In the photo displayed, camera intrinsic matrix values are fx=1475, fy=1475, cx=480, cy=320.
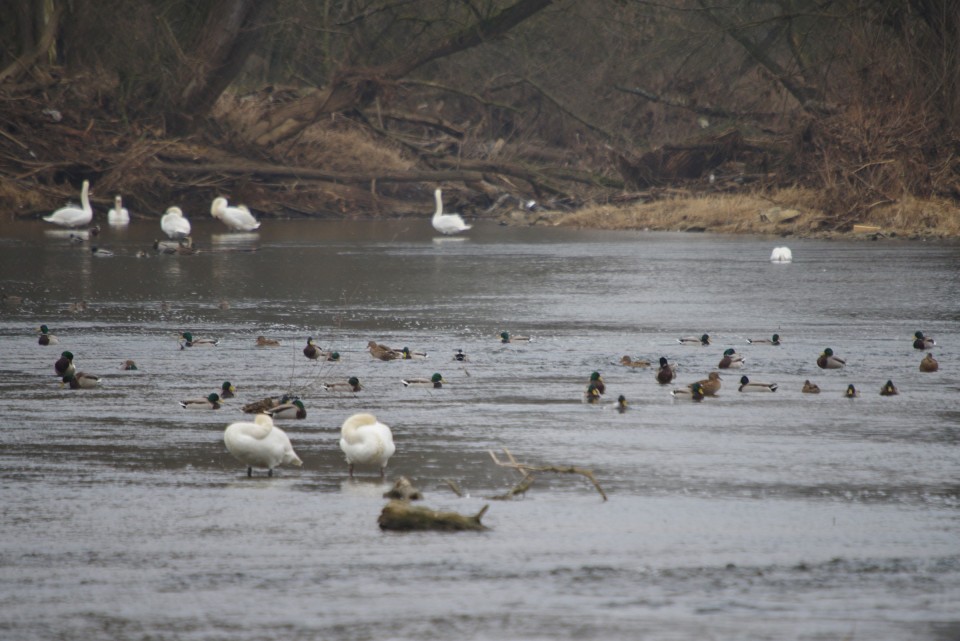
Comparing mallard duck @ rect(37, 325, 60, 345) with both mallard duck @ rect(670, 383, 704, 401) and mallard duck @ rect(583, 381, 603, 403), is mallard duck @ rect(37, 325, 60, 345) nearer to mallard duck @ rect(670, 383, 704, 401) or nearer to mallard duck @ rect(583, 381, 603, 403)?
mallard duck @ rect(583, 381, 603, 403)

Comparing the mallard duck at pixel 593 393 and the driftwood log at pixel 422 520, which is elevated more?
the mallard duck at pixel 593 393

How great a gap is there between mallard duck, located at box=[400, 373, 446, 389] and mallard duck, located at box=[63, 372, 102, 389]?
8.82 feet

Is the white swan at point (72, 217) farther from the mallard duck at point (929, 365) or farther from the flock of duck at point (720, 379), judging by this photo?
the mallard duck at point (929, 365)

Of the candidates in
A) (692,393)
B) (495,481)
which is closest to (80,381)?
(495,481)

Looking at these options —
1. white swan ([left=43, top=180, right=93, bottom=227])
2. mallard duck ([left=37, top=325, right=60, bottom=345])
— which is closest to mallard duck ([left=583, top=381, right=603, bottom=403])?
mallard duck ([left=37, top=325, right=60, bottom=345])

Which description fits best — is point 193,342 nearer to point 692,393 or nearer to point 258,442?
point 692,393

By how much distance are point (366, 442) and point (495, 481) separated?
0.84m

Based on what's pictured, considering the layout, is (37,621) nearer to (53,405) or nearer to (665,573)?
(665,573)

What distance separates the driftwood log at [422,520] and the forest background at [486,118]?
2539cm

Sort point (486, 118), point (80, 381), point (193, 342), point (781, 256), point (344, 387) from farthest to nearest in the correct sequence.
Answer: point (486, 118)
point (781, 256)
point (193, 342)
point (344, 387)
point (80, 381)

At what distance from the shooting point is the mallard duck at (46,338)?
15.4 m

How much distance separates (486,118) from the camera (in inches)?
1983

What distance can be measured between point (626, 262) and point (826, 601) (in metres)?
19.8

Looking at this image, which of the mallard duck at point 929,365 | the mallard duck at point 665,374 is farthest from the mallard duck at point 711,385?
the mallard duck at point 929,365
